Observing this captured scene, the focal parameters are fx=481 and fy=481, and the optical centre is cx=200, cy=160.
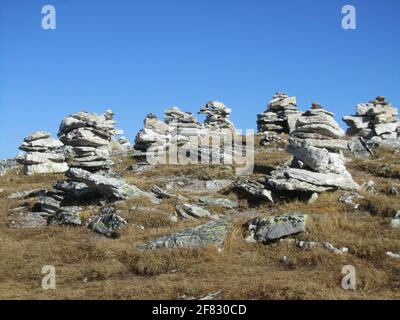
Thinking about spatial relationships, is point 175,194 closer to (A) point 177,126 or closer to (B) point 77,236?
(B) point 77,236

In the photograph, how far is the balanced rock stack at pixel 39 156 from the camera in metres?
41.6

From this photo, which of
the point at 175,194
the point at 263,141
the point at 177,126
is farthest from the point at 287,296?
the point at 177,126

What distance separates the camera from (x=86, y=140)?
3625cm

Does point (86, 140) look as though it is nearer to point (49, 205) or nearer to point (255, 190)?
point (49, 205)

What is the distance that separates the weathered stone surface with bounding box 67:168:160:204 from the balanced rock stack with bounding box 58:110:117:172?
473 centimetres

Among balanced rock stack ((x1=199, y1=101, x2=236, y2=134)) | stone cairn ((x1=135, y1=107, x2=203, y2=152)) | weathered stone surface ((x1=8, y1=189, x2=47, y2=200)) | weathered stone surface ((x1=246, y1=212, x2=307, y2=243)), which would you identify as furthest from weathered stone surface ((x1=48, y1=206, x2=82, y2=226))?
balanced rock stack ((x1=199, y1=101, x2=236, y2=134))

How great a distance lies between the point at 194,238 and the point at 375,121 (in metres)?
38.6

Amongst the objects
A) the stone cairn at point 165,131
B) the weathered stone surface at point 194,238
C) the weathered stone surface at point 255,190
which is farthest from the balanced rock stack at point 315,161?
the stone cairn at point 165,131

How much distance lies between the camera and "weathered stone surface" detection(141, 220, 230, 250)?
18578 mm

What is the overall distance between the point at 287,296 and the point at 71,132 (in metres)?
27.8

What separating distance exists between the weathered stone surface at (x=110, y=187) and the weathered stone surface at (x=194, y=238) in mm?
6853

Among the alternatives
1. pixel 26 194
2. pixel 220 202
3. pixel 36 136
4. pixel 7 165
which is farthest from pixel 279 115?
pixel 26 194

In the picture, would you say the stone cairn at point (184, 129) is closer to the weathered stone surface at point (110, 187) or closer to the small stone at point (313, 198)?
the weathered stone surface at point (110, 187)

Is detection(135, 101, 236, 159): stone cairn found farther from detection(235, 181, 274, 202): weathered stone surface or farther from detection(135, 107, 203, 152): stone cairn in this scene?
detection(235, 181, 274, 202): weathered stone surface
